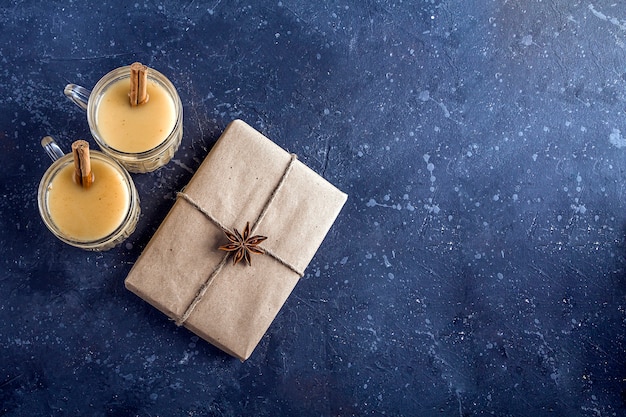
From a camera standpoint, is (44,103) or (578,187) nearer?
(44,103)

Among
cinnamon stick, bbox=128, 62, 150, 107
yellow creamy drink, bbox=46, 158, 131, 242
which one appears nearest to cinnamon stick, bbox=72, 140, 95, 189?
yellow creamy drink, bbox=46, 158, 131, 242

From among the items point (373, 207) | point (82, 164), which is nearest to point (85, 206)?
point (82, 164)

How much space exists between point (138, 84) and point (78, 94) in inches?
5.9

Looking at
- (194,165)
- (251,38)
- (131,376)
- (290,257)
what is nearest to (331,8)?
(251,38)

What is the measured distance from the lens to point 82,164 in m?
1.05

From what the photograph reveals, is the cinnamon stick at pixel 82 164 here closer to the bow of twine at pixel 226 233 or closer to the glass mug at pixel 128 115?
the glass mug at pixel 128 115

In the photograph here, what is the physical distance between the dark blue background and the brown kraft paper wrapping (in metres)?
0.09

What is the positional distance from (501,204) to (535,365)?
0.36 m

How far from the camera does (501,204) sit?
4.46ft

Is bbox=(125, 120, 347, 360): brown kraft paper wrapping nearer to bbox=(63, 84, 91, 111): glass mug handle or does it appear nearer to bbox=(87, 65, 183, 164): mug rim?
bbox=(87, 65, 183, 164): mug rim

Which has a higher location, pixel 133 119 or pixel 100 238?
pixel 133 119

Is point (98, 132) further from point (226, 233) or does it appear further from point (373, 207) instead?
point (373, 207)

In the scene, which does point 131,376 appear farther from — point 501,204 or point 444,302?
point 501,204

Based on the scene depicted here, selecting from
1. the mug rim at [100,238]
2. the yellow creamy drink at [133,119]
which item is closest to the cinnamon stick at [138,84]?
the yellow creamy drink at [133,119]
